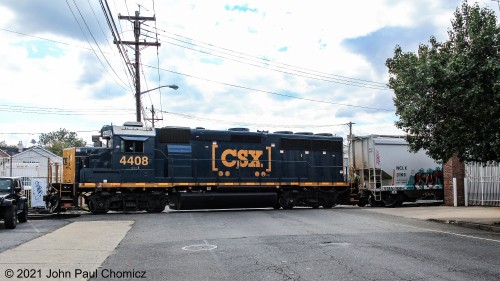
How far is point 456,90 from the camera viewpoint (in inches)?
513

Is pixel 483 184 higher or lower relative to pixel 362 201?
higher

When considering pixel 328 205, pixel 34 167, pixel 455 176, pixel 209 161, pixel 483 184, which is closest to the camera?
pixel 209 161

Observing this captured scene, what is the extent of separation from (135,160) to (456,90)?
1386 cm

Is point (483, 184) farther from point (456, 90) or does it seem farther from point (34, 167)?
point (34, 167)

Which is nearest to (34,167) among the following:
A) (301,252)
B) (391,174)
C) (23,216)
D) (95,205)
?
(95,205)

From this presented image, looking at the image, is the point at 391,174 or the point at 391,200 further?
the point at 391,200

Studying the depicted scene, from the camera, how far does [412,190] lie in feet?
84.2

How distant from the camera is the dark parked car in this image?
14.4 meters

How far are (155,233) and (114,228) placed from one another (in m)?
2.15

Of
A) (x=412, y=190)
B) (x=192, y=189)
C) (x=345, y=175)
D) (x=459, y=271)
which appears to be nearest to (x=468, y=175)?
(x=412, y=190)

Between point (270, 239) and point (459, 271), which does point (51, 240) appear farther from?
point (459, 271)

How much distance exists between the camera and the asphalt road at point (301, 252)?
786 centimetres

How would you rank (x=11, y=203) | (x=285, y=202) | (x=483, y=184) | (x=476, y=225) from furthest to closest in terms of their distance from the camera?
(x=483, y=184)
(x=285, y=202)
(x=476, y=225)
(x=11, y=203)

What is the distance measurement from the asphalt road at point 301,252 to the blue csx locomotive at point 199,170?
521 cm
